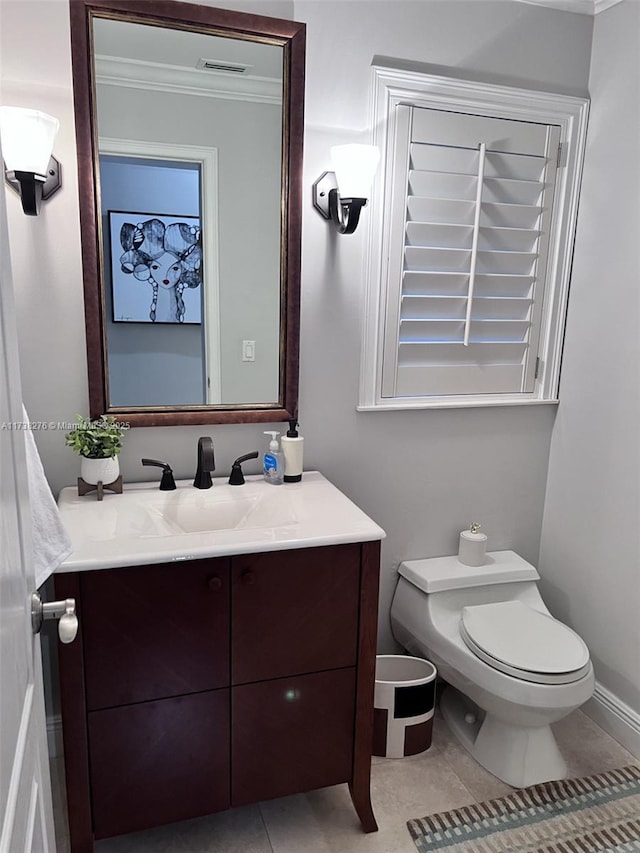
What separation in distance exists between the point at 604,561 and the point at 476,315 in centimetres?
97

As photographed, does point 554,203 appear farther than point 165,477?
Yes

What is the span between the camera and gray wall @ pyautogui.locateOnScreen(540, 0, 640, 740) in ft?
6.91

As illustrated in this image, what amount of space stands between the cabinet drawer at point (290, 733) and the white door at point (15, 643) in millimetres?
680

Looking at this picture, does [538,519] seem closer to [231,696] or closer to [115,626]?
[231,696]

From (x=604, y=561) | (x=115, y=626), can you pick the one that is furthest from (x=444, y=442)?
(x=115, y=626)

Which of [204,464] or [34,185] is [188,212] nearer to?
[34,185]

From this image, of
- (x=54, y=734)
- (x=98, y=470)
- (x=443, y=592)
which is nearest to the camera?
(x=98, y=470)

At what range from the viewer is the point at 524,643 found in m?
1.98

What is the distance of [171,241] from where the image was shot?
6.19 feet

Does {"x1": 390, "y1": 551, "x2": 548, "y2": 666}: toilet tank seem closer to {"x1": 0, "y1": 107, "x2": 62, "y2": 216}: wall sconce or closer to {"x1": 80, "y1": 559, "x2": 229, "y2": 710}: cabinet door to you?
{"x1": 80, "y1": 559, "x2": 229, "y2": 710}: cabinet door

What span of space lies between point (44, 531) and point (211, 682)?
617 millimetres

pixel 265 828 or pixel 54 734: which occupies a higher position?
pixel 54 734

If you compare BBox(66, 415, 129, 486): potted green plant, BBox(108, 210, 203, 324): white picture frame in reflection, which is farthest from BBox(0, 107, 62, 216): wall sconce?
BBox(66, 415, 129, 486): potted green plant

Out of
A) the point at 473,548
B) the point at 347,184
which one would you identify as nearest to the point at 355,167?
the point at 347,184
